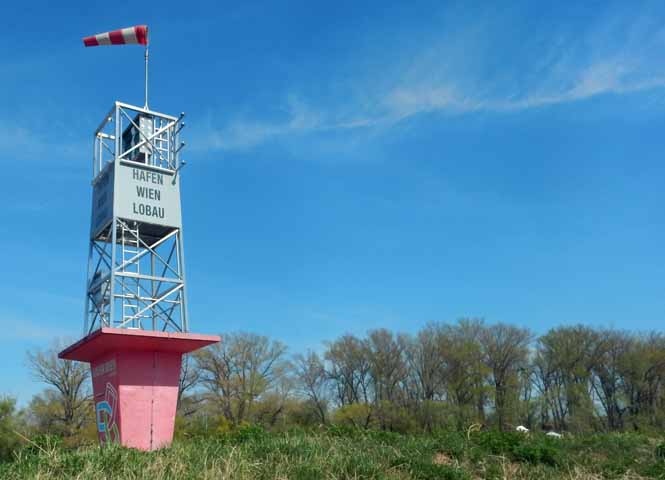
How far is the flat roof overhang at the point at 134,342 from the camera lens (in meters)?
14.2

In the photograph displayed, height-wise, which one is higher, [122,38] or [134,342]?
[122,38]

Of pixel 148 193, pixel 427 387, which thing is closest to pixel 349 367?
pixel 427 387

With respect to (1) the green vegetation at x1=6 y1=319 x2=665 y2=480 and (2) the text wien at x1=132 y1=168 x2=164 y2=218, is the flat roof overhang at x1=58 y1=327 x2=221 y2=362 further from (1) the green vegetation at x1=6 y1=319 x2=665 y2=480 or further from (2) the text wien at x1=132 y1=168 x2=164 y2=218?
(1) the green vegetation at x1=6 y1=319 x2=665 y2=480

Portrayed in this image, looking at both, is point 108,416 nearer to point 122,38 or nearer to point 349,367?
point 122,38

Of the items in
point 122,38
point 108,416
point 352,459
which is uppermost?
point 122,38

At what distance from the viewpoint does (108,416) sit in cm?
1513

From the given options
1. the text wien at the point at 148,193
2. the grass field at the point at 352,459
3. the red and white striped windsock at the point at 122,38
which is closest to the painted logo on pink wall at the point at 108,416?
the grass field at the point at 352,459

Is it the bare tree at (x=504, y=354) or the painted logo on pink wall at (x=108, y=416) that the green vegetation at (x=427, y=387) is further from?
the painted logo on pink wall at (x=108, y=416)

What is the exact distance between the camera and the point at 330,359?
47781mm

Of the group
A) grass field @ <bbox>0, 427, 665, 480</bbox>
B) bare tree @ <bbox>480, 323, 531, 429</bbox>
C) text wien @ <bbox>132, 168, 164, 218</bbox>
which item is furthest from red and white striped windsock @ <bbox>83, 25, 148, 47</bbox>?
bare tree @ <bbox>480, 323, 531, 429</bbox>

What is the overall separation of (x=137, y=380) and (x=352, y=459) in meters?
7.06

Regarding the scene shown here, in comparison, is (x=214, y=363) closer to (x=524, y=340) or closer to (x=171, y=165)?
(x=524, y=340)

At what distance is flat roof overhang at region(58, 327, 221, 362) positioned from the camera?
1423 centimetres

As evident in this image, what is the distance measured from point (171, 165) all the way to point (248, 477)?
1077 centimetres
